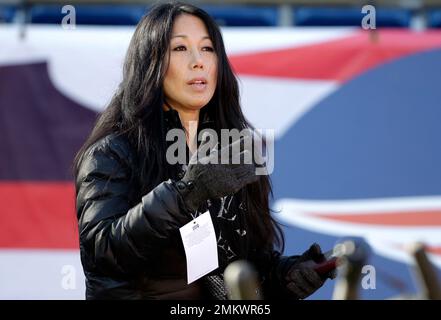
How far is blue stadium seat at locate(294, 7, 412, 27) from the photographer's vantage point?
13.9ft

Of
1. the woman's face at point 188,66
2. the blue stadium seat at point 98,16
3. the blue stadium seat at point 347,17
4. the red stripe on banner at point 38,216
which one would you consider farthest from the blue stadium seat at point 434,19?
the woman's face at point 188,66

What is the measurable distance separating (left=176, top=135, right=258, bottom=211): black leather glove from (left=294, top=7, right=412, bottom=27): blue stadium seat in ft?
8.82

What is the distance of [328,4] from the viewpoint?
4840mm

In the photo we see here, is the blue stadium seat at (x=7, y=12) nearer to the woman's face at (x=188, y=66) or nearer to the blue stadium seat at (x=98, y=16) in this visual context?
the blue stadium seat at (x=98, y=16)

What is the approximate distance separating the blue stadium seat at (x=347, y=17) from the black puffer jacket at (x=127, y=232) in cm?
251

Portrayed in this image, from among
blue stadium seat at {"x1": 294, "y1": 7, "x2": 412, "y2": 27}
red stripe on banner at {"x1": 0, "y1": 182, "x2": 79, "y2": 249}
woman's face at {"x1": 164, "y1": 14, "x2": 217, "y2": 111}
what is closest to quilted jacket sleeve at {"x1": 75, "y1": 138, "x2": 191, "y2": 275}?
woman's face at {"x1": 164, "y1": 14, "x2": 217, "y2": 111}

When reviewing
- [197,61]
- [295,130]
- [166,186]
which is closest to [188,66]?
[197,61]

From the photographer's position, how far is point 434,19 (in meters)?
4.38

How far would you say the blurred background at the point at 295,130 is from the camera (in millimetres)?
3539

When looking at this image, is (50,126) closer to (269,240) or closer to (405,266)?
(405,266)

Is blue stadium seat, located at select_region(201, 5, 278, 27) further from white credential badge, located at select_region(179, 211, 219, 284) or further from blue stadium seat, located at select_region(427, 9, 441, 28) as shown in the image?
white credential badge, located at select_region(179, 211, 219, 284)

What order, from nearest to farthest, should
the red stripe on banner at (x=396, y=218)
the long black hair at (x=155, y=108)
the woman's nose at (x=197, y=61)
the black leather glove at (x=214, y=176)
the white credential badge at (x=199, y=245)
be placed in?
the black leather glove at (x=214, y=176) → the white credential badge at (x=199, y=245) → the long black hair at (x=155, y=108) → the woman's nose at (x=197, y=61) → the red stripe on banner at (x=396, y=218)

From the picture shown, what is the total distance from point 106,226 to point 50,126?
2.07 m
